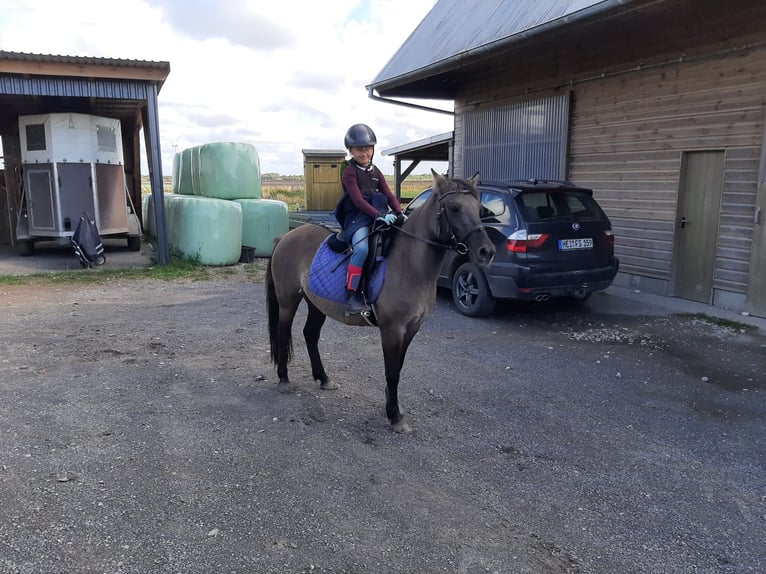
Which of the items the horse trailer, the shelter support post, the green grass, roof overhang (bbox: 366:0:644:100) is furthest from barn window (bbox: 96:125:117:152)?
roof overhang (bbox: 366:0:644:100)

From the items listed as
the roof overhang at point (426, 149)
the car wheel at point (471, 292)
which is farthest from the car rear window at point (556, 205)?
the roof overhang at point (426, 149)

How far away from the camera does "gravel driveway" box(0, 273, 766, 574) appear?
2.96 metres

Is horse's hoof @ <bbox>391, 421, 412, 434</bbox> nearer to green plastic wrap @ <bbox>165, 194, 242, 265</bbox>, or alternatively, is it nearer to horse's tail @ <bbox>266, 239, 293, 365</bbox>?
horse's tail @ <bbox>266, 239, 293, 365</bbox>

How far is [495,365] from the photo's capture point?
6141 mm

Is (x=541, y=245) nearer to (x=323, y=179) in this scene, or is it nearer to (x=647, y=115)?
(x=647, y=115)

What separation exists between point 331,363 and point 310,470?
7.88ft

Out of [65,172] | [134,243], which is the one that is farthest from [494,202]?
[134,243]

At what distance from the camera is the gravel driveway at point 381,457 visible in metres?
2.96

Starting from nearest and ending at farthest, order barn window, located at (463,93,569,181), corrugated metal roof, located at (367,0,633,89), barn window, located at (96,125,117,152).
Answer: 1. corrugated metal roof, located at (367,0,633,89)
2. barn window, located at (463,93,569,181)
3. barn window, located at (96,125,117,152)

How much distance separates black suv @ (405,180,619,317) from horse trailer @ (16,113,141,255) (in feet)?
30.1

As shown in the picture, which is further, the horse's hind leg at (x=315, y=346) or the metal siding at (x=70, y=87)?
the metal siding at (x=70, y=87)

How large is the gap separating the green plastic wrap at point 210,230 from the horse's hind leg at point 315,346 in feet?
25.3

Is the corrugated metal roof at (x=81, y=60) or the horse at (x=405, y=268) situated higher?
the corrugated metal roof at (x=81, y=60)

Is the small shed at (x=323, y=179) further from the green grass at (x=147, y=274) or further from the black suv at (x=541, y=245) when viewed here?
the black suv at (x=541, y=245)
